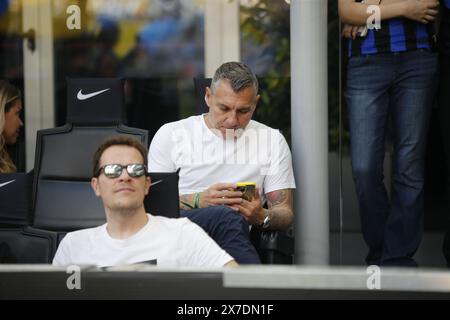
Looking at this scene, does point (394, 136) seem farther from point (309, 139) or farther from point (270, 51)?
point (270, 51)

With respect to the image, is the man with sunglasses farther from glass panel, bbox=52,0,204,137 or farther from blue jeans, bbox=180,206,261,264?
glass panel, bbox=52,0,204,137

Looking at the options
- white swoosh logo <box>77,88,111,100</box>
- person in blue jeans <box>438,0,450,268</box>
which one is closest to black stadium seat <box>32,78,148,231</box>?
white swoosh logo <box>77,88,111,100</box>

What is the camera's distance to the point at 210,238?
Answer: 323 centimetres

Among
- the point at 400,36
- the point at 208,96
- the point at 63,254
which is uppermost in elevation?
the point at 400,36

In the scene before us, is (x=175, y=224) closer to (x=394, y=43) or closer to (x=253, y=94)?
(x=253, y=94)

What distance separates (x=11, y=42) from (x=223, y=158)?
1864mm

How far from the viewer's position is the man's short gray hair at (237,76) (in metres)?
3.61

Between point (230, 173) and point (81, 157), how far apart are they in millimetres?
653

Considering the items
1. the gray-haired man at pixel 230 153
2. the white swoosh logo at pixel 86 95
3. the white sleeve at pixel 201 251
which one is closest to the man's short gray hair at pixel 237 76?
the gray-haired man at pixel 230 153

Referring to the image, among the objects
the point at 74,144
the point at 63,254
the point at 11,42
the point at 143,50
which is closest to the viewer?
the point at 63,254

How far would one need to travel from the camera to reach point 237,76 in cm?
361

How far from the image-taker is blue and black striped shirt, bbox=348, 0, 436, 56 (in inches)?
147

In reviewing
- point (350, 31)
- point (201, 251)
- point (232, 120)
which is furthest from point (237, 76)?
point (201, 251)

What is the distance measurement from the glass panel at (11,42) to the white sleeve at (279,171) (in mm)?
1383
